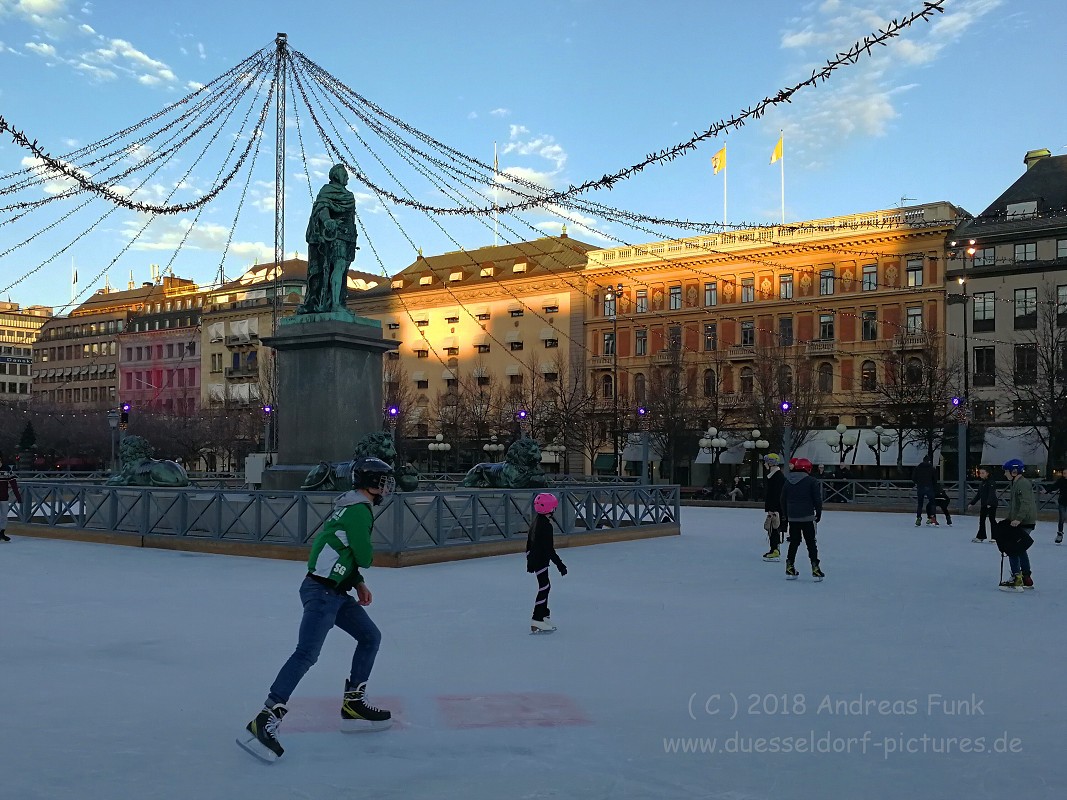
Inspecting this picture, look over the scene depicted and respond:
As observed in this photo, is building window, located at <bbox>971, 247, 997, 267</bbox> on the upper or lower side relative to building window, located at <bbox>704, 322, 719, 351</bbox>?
upper

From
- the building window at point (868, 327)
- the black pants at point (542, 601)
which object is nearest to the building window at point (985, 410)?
the building window at point (868, 327)

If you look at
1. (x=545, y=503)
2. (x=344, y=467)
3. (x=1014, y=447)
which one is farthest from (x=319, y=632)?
(x=1014, y=447)

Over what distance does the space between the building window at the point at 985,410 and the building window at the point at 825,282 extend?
33.1 ft

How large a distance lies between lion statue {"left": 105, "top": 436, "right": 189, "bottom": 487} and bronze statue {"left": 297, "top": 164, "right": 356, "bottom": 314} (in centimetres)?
465

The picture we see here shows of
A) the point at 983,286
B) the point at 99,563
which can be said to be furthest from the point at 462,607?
the point at 983,286

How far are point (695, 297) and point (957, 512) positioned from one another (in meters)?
29.9

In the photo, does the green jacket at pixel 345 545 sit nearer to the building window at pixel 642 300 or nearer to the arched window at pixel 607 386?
the building window at pixel 642 300

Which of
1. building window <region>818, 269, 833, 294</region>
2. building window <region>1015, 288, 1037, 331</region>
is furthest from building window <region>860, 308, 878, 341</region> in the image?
building window <region>1015, 288, 1037, 331</region>

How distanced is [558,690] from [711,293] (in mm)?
55051

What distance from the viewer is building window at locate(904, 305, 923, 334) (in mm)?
52719

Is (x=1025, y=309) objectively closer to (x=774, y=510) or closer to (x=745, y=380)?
(x=745, y=380)

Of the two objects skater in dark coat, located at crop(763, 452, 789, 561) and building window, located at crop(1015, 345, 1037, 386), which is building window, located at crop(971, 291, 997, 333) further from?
skater in dark coat, located at crop(763, 452, 789, 561)

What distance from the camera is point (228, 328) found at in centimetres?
8275

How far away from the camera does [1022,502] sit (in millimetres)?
12883
